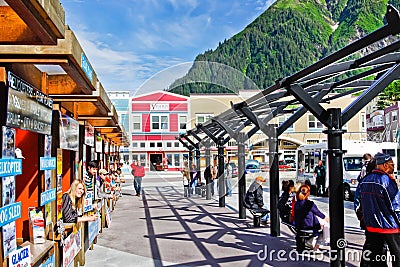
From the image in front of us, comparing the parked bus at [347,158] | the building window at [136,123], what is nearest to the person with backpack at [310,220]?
the parked bus at [347,158]

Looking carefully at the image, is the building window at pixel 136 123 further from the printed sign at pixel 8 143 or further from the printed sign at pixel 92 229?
the printed sign at pixel 8 143

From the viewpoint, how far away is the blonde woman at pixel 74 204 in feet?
19.7

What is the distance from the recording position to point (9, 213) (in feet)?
12.3

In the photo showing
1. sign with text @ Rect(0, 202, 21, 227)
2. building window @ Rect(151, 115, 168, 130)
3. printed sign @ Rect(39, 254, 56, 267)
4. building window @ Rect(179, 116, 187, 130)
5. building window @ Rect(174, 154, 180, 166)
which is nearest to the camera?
sign with text @ Rect(0, 202, 21, 227)

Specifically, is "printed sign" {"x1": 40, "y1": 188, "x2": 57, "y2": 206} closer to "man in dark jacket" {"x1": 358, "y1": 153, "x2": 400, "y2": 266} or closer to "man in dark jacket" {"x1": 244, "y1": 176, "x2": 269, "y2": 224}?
"man in dark jacket" {"x1": 358, "y1": 153, "x2": 400, "y2": 266}

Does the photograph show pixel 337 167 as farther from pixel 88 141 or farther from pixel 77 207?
pixel 88 141

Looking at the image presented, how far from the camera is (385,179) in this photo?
575 centimetres

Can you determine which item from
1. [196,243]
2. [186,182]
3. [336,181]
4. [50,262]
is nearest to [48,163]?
[50,262]

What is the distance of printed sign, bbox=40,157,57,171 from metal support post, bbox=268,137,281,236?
198 inches

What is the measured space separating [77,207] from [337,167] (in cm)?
366

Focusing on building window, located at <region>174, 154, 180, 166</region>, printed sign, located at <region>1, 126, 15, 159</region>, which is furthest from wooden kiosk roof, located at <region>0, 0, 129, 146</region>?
building window, located at <region>174, 154, 180, 166</region>

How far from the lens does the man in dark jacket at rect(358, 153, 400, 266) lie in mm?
5633

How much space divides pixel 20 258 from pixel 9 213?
23.5 inches

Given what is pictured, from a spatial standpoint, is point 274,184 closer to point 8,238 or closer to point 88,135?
point 88,135
